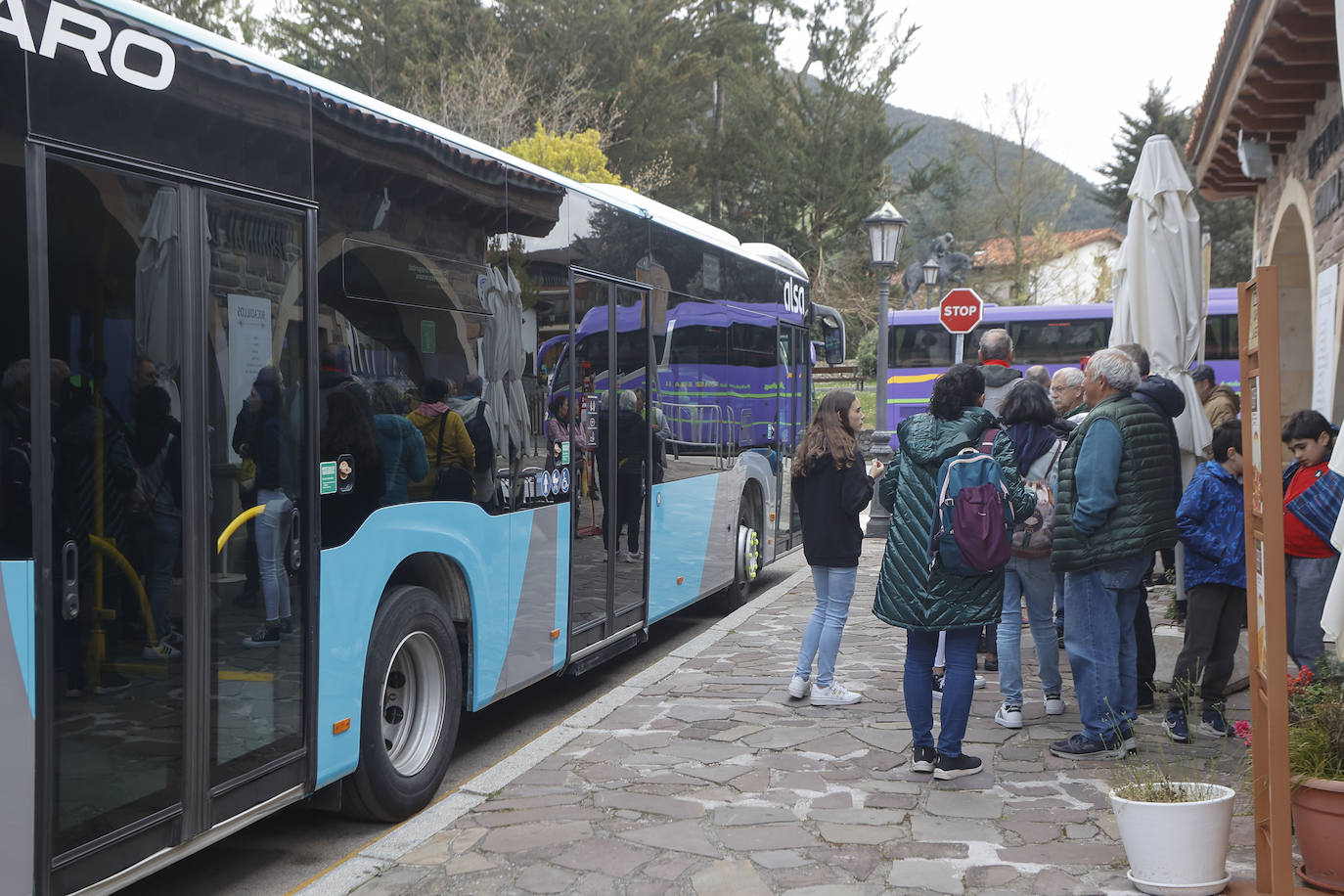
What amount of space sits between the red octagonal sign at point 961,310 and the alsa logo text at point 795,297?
4.87 meters

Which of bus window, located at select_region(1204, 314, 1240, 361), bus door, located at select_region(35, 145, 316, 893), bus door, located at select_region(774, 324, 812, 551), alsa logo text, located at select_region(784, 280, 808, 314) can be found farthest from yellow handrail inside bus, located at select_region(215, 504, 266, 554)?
bus window, located at select_region(1204, 314, 1240, 361)

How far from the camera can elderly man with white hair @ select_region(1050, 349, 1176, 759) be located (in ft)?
18.2

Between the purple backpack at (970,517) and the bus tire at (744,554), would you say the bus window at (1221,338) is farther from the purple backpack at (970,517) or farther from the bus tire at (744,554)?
the purple backpack at (970,517)

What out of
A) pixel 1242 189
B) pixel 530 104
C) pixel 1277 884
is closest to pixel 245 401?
pixel 1277 884

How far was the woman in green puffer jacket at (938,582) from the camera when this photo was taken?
546 centimetres

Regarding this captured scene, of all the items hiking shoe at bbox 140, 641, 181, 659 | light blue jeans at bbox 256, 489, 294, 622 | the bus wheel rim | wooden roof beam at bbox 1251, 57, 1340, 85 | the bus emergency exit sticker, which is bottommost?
the bus wheel rim

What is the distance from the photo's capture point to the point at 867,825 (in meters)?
4.97

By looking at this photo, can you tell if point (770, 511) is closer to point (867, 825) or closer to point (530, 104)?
point (867, 825)

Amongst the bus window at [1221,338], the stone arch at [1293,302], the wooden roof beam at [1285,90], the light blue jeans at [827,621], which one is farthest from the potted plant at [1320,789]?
the bus window at [1221,338]

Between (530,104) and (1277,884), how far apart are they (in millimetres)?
31762

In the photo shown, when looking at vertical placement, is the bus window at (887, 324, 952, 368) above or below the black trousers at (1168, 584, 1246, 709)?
above

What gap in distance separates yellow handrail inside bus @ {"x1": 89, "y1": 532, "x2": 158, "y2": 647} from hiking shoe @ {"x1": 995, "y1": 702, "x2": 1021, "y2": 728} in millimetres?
4416

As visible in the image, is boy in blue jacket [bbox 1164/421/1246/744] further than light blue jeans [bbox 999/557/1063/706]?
No

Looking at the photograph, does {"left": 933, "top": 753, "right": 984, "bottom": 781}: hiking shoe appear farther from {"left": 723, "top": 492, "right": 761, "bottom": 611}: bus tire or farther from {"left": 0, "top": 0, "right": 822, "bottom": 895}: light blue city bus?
{"left": 723, "top": 492, "right": 761, "bottom": 611}: bus tire
